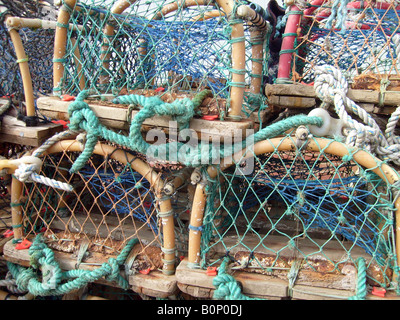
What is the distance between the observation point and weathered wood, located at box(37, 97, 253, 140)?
187 cm

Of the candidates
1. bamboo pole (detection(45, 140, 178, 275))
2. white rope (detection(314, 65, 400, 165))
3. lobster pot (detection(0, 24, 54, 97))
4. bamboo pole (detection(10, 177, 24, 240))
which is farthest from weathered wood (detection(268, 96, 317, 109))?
lobster pot (detection(0, 24, 54, 97))

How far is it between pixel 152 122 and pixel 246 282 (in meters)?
1.05

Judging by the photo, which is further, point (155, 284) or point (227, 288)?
point (155, 284)

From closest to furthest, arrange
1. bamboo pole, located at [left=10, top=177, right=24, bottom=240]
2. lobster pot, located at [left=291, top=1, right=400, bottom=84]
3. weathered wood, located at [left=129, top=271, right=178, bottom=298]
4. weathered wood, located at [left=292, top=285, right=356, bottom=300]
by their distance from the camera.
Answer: weathered wood, located at [left=292, top=285, right=356, bottom=300] < lobster pot, located at [left=291, top=1, right=400, bottom=84] < weathered wood, located at [left=129, top=271, right=178, bottom=298] < bamboo pole, located at [left=10, top=177, right=24, bottom=240]

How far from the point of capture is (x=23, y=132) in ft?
7.68

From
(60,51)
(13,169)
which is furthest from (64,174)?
(60,51)

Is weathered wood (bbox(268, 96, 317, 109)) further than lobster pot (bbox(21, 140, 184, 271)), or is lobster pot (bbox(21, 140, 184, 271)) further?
lobster pot (bbox(21, 140, 184, 271))

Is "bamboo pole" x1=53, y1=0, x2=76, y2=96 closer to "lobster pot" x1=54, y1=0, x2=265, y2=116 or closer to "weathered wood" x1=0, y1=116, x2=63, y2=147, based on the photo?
"lobster pot" x1=54, y1=0, x2=265, y2=116

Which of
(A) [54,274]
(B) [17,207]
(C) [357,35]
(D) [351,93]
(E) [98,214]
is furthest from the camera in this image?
(E) [98,214]

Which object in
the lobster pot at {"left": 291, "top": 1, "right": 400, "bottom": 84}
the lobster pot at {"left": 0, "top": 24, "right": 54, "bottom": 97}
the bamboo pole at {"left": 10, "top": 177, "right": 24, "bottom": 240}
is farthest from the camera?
the lobster pot at {"left": 0, "top": 24, "right": 54, "bottom": 97}

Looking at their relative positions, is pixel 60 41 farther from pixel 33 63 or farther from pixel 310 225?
pixel 310 225

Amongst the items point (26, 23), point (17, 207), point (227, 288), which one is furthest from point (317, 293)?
point (26, 23)

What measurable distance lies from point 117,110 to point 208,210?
776 millimetres

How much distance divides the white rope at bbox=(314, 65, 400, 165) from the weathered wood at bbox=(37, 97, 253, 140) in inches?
17.6
